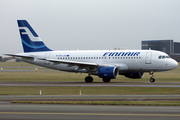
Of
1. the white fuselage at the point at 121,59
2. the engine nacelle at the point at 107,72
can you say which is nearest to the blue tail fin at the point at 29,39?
the white fuselage at the point at 121,59

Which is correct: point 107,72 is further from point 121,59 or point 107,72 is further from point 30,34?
point 30,34

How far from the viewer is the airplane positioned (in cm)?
4259

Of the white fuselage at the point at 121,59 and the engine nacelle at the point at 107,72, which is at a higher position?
the white fuselage at the point at 121,59

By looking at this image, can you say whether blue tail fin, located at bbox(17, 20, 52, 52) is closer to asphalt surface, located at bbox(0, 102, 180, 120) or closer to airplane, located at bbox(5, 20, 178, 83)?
airplane, located at bbox(5, 20, 178, 83)

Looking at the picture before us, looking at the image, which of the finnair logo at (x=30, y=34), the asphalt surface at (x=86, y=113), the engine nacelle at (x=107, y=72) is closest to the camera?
the asphalt surface at (x=86, y=113)

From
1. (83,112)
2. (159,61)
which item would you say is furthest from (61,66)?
(83,112)

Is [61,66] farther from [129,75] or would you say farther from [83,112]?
[83,112]

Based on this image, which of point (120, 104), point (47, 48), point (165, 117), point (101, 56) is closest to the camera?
point (165, 117)

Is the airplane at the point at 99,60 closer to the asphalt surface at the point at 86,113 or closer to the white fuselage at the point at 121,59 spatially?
the white fuselage at the point at 121,59

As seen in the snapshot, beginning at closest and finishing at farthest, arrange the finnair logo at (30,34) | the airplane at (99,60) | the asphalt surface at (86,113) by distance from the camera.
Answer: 1. the asphalt surface at (86,113)
2. the airplane at (99,60)
3. the finnair logo at (30,34)

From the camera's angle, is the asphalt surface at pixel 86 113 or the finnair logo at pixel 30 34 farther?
the finnair logo at pixel 30 34

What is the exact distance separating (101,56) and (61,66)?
663cm

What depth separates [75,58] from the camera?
47750mm

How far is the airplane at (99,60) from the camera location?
1677 inches
